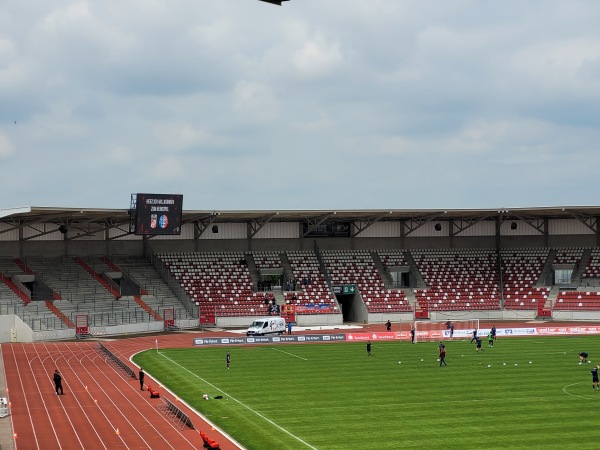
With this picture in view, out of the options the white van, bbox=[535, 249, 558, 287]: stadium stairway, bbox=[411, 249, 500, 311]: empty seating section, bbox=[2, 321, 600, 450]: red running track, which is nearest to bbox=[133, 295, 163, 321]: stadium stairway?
the white van

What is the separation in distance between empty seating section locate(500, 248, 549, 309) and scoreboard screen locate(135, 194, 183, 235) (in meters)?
30.5

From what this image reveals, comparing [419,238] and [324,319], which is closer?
[324,319]

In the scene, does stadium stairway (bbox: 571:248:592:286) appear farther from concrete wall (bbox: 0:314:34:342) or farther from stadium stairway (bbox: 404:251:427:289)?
concrete wall (bbox: 0:314:34:342)

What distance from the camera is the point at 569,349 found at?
5747cm

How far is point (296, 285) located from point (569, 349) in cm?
2875

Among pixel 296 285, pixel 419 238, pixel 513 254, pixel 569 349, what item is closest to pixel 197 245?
pixel 296 285

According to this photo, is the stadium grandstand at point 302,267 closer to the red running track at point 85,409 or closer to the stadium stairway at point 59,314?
the stadium stairway at point 59,314

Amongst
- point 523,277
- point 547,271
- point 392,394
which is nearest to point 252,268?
point 523,277

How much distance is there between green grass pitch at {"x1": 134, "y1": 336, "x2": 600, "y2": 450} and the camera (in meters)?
31.5

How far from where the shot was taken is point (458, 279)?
84.4 meters

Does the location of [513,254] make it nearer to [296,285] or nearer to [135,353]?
[296,285]

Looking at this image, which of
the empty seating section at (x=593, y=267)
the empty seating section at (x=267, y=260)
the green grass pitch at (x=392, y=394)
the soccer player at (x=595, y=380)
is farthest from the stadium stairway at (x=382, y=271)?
the soccer player at (x=595, y=380)

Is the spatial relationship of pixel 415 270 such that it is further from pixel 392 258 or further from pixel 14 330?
pixel 14 330

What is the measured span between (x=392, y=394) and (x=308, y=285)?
40.5m
